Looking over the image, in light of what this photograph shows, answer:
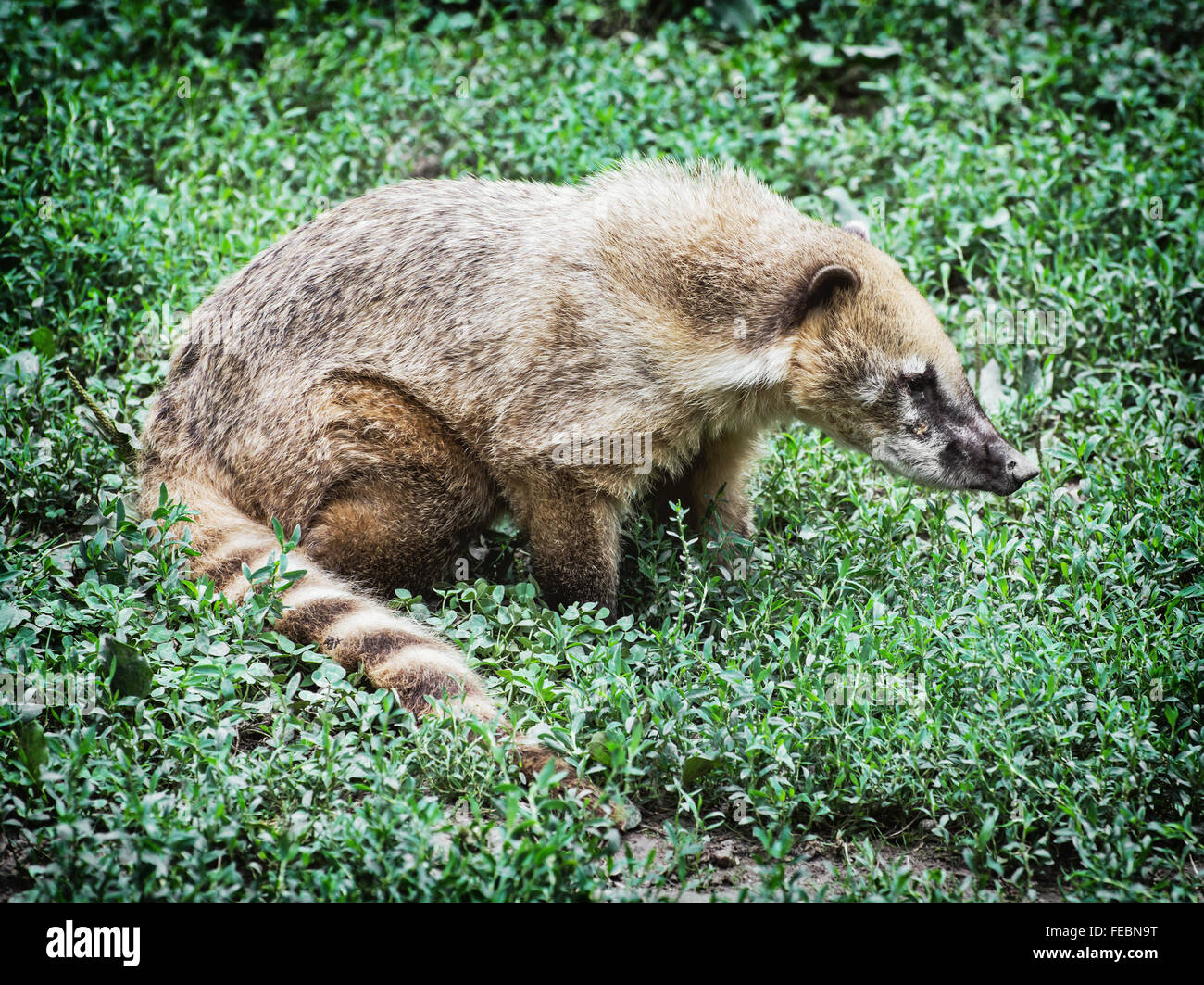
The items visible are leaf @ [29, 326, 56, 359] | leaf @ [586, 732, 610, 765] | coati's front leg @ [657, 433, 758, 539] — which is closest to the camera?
leaf @ [586, 732, 610, 765]

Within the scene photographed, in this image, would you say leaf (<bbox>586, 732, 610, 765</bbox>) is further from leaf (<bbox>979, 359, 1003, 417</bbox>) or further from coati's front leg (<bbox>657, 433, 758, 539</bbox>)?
leaf (<bbox>979, 359, 1003, 417</bbox>)

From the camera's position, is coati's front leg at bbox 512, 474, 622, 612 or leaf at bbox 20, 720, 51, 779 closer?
leaf at bbox 20, 720, 51, 779

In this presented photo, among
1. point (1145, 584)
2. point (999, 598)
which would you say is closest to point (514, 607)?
point (999, 598)

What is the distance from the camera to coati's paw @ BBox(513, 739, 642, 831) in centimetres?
305

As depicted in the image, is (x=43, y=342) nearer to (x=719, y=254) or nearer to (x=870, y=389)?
(x=719, y=254)

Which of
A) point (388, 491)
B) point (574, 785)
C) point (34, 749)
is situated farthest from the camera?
point (388, 491)

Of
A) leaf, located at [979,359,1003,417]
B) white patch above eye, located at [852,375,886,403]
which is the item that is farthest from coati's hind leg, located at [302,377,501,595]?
leaf, located at [979,359,1003,417]

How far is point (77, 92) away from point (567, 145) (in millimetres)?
2748

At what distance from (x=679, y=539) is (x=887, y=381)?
1030 mm

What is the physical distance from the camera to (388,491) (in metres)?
3.85

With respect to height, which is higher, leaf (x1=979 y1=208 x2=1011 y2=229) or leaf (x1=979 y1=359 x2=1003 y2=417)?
leaf (x1=979 y1=208 x2=1011 y2=229)

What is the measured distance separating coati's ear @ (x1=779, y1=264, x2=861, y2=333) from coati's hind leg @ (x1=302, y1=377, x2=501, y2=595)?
125cm

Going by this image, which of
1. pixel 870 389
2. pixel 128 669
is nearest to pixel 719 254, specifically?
pixel 870 389

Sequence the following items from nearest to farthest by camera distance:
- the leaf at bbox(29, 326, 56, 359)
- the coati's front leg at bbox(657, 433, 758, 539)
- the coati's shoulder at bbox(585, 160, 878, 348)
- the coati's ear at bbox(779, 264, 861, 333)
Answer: the coati's ear at bbox(779, 264, 861, 333), the coati's shoulder at bbox(585, 160, 878, 348), the coati's front leg at bbox(657, 433, 758, 539), the leaf at bbox(29, 326, 56, 359)
